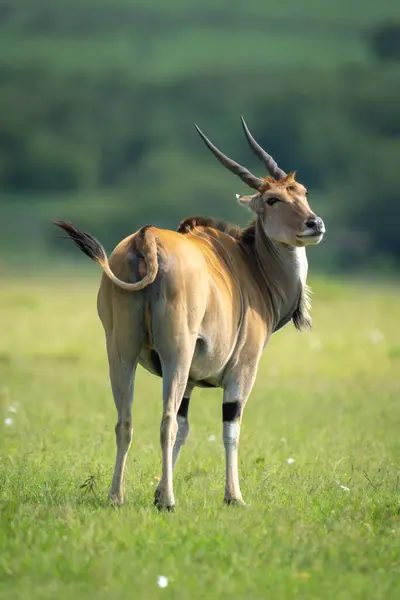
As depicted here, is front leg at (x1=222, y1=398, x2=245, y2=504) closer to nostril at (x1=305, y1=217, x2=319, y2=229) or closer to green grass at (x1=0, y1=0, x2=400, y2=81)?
nostril at (x1=305, y1=217, x2=319, y2=229)

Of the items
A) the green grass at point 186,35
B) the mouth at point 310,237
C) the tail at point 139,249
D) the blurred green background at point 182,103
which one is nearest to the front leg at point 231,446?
the mouth at point 310,237

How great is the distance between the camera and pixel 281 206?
824 centimetres

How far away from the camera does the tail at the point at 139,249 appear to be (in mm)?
6973

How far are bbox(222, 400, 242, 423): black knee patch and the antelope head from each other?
1.15m

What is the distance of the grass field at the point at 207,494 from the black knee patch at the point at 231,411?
493 mm

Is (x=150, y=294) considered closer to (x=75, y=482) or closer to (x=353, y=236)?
(x=75, y=482)

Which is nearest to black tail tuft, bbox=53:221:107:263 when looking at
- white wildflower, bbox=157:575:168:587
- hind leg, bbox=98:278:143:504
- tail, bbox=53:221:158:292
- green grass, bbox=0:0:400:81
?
tail, bbox=53:221:158:292

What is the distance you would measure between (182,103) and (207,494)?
81.9 m

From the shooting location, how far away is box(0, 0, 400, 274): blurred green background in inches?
2958

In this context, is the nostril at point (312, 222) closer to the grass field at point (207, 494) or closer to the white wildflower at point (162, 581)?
the grass field at point (207, 494)

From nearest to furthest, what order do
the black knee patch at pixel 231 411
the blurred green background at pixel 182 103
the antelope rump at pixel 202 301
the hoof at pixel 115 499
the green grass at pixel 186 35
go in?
the antelope rump at pixel 202 301 → the hoof at pixel 115 499 → the black knee patch at pixel 231 411 → the blurred green background at pixel 182 103 → the green grass at pixel 186 35

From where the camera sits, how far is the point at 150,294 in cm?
708

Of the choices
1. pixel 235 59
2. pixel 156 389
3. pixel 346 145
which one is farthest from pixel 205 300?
pixel 235 59

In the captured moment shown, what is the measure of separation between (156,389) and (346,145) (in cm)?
6977
